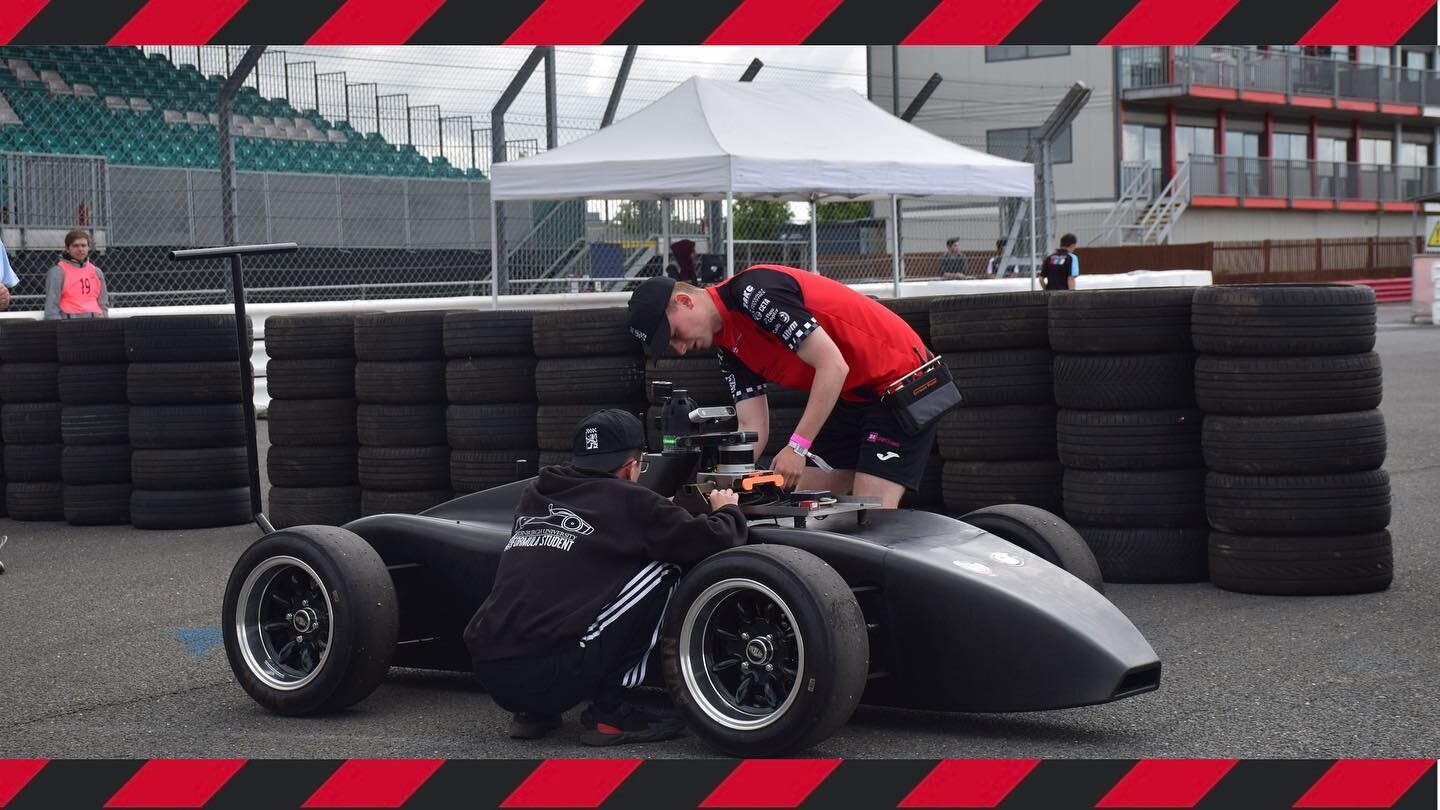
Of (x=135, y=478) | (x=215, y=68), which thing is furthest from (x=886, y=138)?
(x=135, y=478)

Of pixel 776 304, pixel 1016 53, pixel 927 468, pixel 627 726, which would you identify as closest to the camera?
pixel 627 726

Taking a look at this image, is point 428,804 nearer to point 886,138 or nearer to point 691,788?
point 691,788

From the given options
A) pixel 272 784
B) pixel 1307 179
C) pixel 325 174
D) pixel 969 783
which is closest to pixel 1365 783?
pixel 969 783

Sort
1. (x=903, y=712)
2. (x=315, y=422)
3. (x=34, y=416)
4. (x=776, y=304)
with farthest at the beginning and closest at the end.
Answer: (x=34, y=416)
(x=315, y=422)
(x=776, y=304)
(x=903, y=712)

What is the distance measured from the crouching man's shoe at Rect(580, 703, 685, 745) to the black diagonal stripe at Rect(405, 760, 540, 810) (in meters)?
0.31

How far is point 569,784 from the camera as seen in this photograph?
432cm

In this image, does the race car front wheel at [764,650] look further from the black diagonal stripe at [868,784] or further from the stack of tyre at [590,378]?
the stack of tyre at [590,378]

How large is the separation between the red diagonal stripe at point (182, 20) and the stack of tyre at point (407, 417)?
196 inches

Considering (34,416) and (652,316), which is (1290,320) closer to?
(652,316)

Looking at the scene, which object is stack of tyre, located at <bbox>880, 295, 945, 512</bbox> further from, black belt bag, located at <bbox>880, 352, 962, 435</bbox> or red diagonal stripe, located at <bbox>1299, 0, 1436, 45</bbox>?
red diagonal stripe, located at <bbox>1299, 0, 1436, 45</bbox>

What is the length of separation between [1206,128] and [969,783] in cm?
4818

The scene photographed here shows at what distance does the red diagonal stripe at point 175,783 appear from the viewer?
4.32m

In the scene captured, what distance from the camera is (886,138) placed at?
18125mm

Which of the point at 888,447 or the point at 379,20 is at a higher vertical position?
the point at 379,20
